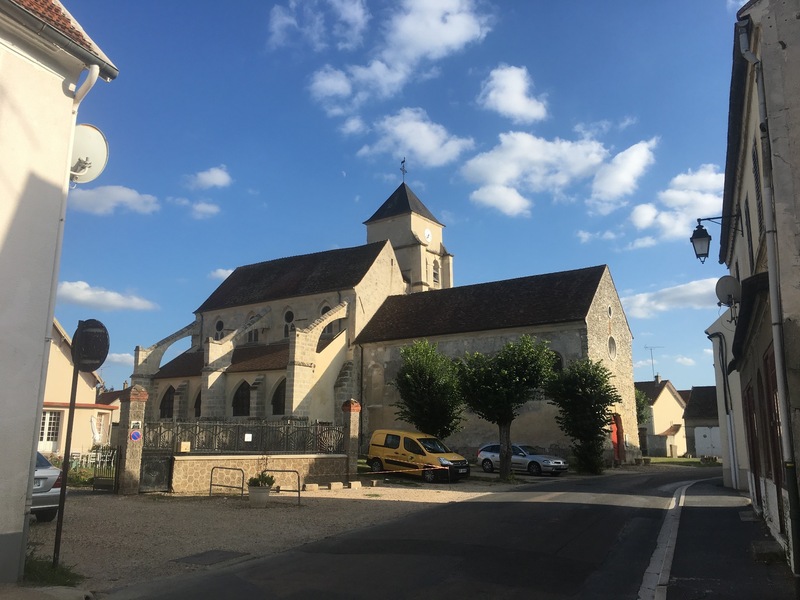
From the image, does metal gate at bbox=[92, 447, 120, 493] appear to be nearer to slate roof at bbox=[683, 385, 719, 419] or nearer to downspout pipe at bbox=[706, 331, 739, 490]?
downspout pipe at bbox=[706, 331, 739, 490]

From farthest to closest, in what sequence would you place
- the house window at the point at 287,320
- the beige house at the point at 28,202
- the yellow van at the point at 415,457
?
the house window at the point at 287,320, the yellow van at the point at 415,457, the beige house at the point at 28,202

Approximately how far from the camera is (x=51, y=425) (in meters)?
29.2

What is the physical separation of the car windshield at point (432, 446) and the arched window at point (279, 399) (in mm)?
13052

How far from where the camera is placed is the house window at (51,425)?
2889 centimetres

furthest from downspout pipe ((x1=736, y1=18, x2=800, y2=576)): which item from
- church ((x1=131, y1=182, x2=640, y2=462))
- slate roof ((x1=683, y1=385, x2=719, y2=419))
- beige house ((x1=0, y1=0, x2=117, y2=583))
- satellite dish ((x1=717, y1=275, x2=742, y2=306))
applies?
slate roof ((x1=683, y1=385, x2=719, y2=419))

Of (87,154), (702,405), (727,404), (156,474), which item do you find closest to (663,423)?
(702,405)

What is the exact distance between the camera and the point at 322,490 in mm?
19516

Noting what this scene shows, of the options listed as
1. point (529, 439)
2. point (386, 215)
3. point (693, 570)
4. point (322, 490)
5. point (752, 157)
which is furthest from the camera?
point (386, 215)

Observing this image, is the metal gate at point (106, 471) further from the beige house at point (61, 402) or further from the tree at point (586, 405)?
the tree at point (586, 405)

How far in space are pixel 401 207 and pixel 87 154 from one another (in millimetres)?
43313

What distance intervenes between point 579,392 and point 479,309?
9.61m

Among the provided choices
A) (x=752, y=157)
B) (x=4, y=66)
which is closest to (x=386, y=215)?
(x=752, y=157)

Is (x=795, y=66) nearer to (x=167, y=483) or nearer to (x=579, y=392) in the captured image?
(x=167, y=483)

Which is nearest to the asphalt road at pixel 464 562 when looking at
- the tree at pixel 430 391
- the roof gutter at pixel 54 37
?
the roof gutter at pixel 54 37
